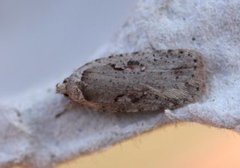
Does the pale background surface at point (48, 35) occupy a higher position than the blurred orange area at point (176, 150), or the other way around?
the pale background surface at point (48, 35)

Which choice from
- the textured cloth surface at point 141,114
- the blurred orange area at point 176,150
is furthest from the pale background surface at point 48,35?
the blurred orange area at point 176,150

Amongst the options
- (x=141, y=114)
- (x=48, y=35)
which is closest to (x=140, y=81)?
(x=141, y=114)

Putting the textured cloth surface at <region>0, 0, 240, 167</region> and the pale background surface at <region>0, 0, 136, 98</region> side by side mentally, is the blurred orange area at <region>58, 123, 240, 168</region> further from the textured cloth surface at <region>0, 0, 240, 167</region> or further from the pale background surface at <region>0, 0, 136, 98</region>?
the pale background surface at <region>0, 0, 136, 98</region>

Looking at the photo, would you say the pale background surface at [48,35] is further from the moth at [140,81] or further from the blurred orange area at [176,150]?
the blurred orange area at [176,150]

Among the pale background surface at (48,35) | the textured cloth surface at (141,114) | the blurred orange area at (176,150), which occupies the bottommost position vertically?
the blurred orange area at (176,150)

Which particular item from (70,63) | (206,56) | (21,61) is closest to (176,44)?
(206,56)

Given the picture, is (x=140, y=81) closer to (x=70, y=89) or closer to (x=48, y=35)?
(x=70, y=89)

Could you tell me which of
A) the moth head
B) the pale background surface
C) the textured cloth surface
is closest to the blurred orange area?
the textured cloth surface
